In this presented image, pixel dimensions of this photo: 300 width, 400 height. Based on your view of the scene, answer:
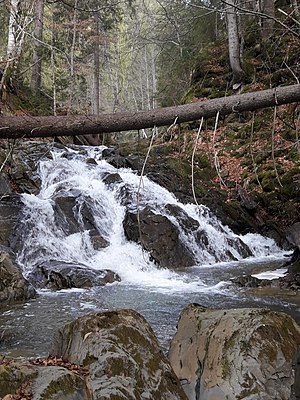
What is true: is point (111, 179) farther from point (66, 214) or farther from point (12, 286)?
point (12, 286)

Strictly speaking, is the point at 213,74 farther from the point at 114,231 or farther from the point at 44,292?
the point at 44,292

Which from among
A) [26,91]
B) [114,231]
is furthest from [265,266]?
[26,91]

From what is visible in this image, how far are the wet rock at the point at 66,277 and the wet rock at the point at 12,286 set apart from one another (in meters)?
0.78

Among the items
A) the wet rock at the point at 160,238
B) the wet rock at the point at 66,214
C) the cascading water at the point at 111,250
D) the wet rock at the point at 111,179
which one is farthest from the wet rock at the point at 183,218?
the wet rock at the point at 66,214

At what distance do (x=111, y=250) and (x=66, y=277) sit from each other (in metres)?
2.27

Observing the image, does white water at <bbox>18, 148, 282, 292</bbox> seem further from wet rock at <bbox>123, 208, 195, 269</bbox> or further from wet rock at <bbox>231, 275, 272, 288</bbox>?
wet rock at <bbox>231, 275, 272, 288</bbox>

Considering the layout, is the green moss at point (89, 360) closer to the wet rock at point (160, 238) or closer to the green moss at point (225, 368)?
the green moss at point (225, 368)

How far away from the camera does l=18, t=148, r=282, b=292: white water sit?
9.88 meters

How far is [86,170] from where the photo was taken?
14367mm

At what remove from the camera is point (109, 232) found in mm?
11664

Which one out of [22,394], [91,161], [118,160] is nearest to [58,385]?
[22,394]

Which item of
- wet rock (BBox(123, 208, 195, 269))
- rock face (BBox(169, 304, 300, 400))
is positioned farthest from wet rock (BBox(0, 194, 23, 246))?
rock face (BBox(169, 304, 300, 400))

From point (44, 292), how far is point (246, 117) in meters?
11.8

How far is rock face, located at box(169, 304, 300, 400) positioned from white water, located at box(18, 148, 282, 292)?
14.8 ft
